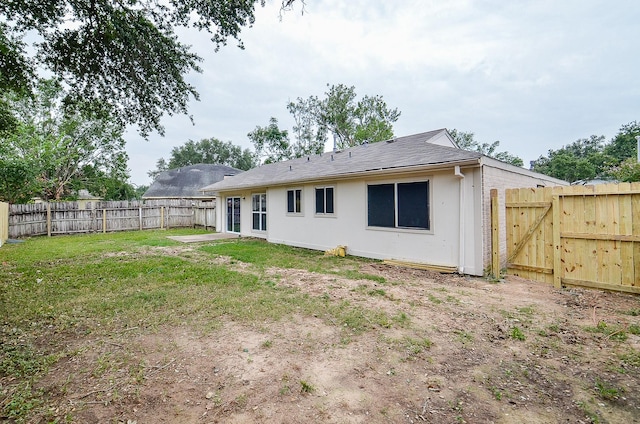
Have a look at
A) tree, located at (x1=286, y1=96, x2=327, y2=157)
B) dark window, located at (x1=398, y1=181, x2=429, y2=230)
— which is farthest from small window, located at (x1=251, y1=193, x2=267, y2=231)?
tree, located at (x1=286, y1=96, x2=327, y2=157)

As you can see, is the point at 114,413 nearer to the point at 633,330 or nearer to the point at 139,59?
the point at 633,330

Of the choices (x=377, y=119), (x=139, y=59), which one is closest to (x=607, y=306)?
(x=139, y=59)

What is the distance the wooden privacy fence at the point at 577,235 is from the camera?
4.89m

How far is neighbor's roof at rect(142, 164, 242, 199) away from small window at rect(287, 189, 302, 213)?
802 inches

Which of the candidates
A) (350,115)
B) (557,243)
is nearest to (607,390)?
(557,243)

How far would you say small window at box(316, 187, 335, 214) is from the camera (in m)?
9.84

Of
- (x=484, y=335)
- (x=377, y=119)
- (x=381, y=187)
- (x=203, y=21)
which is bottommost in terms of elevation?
(x=484, y=335)

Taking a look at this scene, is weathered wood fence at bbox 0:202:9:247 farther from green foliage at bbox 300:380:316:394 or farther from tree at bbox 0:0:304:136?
green foliage at bbox 300:380:316:394

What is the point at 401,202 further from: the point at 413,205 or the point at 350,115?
the point at 350,115

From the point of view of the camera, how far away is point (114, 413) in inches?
85.4

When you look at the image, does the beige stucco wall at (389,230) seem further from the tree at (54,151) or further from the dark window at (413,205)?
the tree at (54,151)

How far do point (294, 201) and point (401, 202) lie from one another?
4.77 metres

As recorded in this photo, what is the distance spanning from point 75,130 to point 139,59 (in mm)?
22319

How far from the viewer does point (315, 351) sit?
10.3 ft
